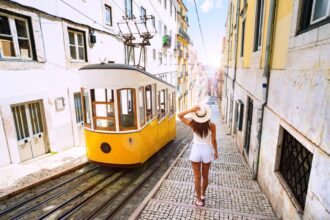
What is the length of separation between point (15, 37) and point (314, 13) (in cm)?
759

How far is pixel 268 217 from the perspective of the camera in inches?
126

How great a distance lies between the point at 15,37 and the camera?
5.83 meters

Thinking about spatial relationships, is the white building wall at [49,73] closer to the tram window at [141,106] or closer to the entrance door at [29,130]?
the entrance door at [29,130]

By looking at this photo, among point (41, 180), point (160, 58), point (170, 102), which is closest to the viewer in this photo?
point (41, 180)

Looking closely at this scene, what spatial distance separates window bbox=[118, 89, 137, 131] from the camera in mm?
5020

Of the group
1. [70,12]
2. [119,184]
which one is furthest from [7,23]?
[119,184]

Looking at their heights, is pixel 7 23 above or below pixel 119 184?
above

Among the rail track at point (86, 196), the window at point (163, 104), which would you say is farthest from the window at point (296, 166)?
the window at point (163, 104)

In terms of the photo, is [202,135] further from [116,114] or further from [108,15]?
[108,15]

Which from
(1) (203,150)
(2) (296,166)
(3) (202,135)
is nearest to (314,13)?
(2) (296,166)

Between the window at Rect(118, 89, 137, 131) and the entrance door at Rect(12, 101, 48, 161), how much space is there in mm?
3489

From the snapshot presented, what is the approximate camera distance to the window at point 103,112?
5.13 metres

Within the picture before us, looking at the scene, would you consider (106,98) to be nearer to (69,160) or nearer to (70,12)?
(69,160)

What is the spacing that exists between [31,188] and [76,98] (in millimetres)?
4339
